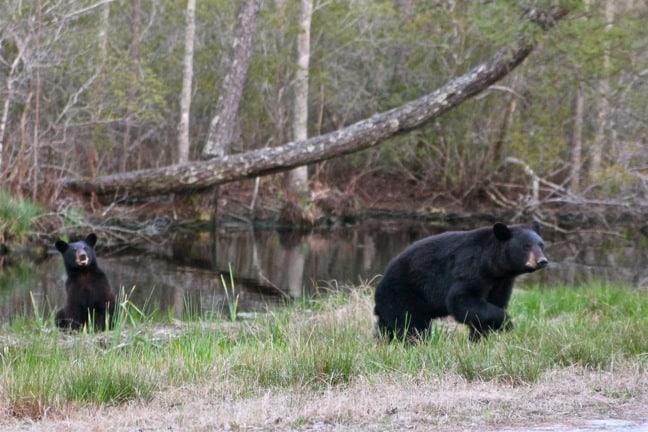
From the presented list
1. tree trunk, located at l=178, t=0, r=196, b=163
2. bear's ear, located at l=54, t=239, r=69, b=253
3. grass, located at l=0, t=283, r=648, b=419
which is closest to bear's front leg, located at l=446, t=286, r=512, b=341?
grass, located at l=0, t=283, r=648, b=419

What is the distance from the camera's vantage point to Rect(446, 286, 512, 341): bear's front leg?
28.6ft

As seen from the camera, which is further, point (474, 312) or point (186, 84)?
point (186, 84)

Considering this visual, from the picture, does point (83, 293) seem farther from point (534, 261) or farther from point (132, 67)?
point (132, 67)

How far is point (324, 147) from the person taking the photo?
856 inches

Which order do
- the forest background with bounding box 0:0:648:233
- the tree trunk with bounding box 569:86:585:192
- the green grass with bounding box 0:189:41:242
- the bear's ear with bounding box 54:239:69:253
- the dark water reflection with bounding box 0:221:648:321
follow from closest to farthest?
the bear's ear with bounding box 54:239:69:253
the dark water reflection with bounding box 0:221:648:321
the green grass with bounding box 0:189:41:242
the forest background with bounding box 0:0:648:233
the tree trunk with bounding box 569:86:585:192

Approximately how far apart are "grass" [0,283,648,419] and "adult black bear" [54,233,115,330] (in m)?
1.66

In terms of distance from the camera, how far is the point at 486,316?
345 inches

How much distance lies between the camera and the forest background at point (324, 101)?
22.2 meters

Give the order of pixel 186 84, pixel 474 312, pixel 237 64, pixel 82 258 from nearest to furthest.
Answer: pixel 474 312 → pixel 82 258 → pixel 237 64 → pixel 186 84

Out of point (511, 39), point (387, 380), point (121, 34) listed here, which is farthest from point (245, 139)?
point (387, 380)

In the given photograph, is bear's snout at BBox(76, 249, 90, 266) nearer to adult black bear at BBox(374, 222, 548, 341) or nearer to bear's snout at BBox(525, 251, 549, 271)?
adult black bear at BBox(374, 222, 548, 341)

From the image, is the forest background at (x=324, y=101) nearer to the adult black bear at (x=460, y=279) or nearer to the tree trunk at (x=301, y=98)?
the tree trunk at (x=301, y=98)

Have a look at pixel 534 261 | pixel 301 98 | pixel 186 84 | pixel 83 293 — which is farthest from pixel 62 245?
pixel 301 98

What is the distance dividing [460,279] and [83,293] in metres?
5.10
